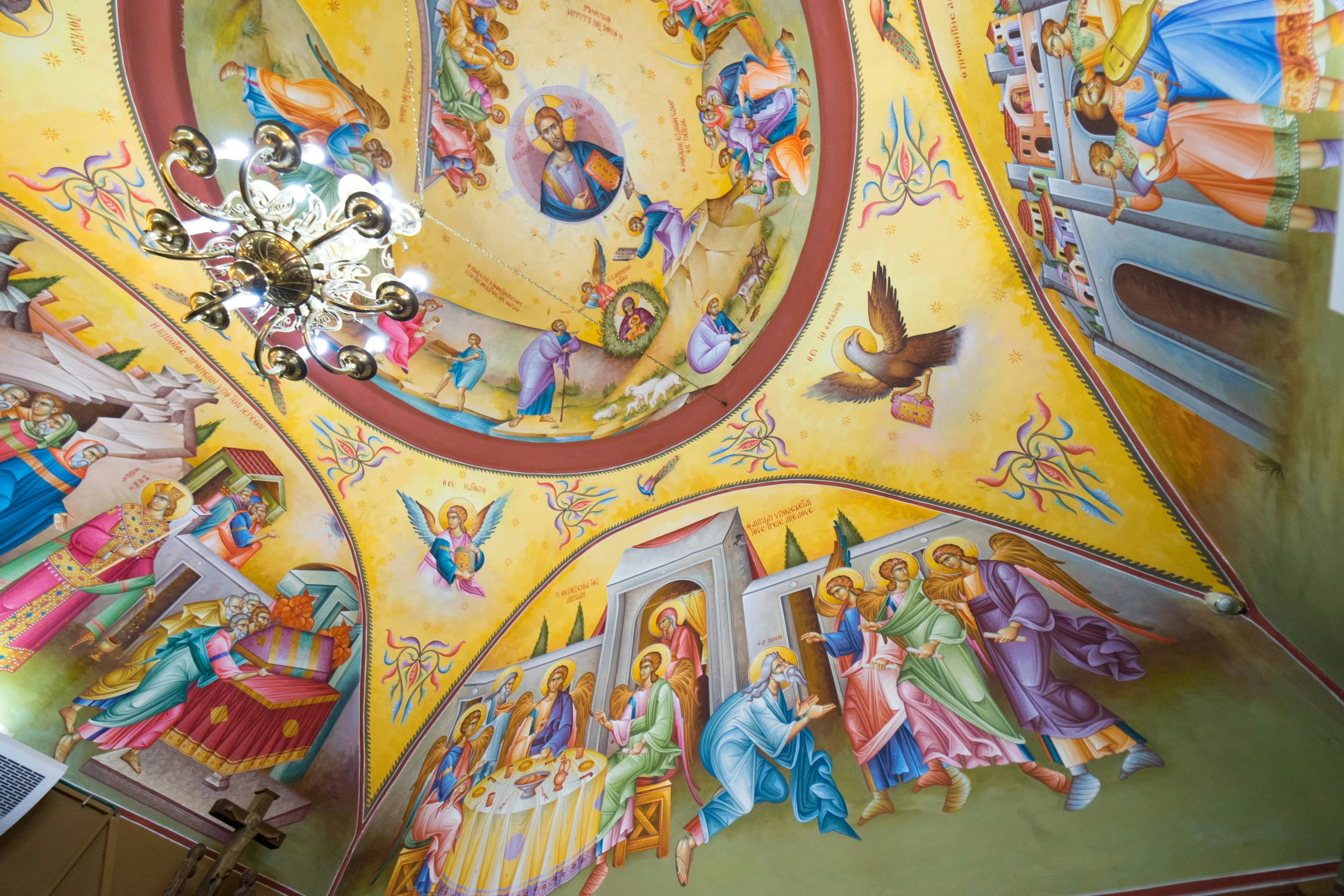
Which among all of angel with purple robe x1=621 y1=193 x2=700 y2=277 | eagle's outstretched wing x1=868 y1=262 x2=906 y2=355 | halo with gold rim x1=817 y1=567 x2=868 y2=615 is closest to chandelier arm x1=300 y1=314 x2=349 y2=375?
angel with purple robe x1=621 y1=193 x2=700 y2=277

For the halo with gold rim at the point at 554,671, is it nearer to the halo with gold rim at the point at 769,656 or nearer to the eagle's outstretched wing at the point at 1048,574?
the halo with gold rim at the point at 769,656

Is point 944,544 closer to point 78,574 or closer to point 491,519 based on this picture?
point 491,519

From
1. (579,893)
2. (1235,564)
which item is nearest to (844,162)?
(1235,564)

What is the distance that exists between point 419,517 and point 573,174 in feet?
15.5

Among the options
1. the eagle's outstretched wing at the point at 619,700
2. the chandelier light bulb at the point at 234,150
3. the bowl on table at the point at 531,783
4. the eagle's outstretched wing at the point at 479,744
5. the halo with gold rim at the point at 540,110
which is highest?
the halo with gold rim at the point at 540,110

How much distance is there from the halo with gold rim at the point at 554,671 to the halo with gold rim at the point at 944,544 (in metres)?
4.06

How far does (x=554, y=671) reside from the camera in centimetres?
828

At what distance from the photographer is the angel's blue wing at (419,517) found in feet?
28.6

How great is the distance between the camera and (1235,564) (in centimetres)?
514

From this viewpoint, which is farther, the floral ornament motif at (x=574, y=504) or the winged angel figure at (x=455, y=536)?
the floral ornament motif at (x=574, y=504)

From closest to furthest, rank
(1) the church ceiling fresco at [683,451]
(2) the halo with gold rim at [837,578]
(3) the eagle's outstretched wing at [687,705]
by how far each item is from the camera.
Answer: (1) the church ceiling fresco at [683,451]
(3) the eagle's outstretched wing at [687,705]
(2) the halo with gold rim at [837,578]

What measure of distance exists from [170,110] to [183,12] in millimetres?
873

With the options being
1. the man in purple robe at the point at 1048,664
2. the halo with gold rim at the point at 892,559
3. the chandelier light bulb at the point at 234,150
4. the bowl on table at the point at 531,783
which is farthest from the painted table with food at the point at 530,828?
the chandelier light bulb at the point at 234,150

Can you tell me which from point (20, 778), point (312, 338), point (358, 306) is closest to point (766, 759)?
point (358, 306)
